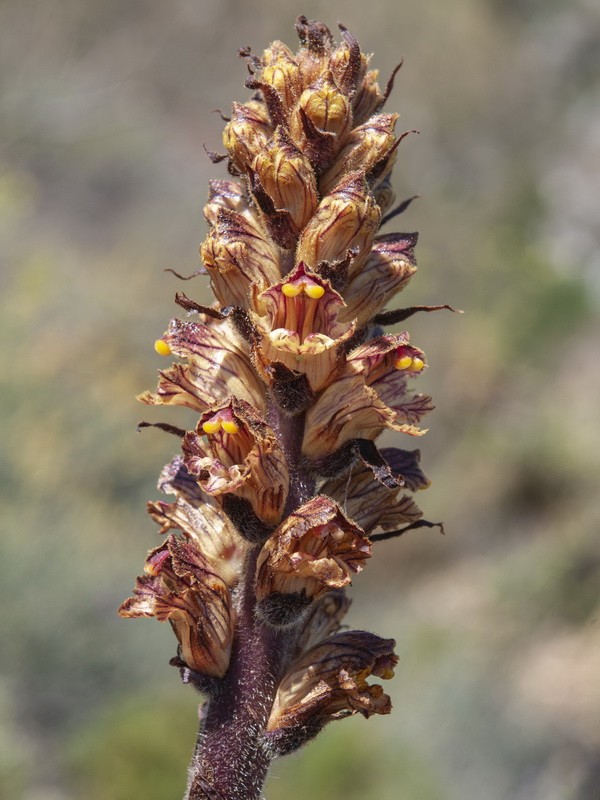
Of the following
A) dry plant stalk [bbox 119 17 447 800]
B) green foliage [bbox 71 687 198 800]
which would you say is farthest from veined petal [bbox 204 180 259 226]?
green foliage [bbox 71 687 198 800]

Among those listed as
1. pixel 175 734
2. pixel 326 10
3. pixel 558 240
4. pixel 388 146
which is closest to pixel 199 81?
pixel 326 10

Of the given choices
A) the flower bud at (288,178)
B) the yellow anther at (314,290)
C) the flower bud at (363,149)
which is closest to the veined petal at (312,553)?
the yellow anther at (314,290)

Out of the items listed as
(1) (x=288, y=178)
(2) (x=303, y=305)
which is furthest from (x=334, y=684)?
(1) (x=288, y=178)

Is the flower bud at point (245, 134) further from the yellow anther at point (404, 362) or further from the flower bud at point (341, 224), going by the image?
the yellow anther at point (404, 362)

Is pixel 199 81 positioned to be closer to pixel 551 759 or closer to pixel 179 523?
pixel 551 759

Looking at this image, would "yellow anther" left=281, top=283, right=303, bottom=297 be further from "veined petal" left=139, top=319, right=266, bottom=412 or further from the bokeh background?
the bokeh background

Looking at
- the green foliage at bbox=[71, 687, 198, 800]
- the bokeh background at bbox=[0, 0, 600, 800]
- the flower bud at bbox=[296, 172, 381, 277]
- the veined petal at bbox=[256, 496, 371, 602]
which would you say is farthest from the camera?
the bokeh background at bbox=[0, 0, 600, 800]

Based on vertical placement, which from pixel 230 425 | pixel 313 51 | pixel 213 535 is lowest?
pixel 213 535

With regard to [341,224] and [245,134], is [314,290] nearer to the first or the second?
[341,224]
